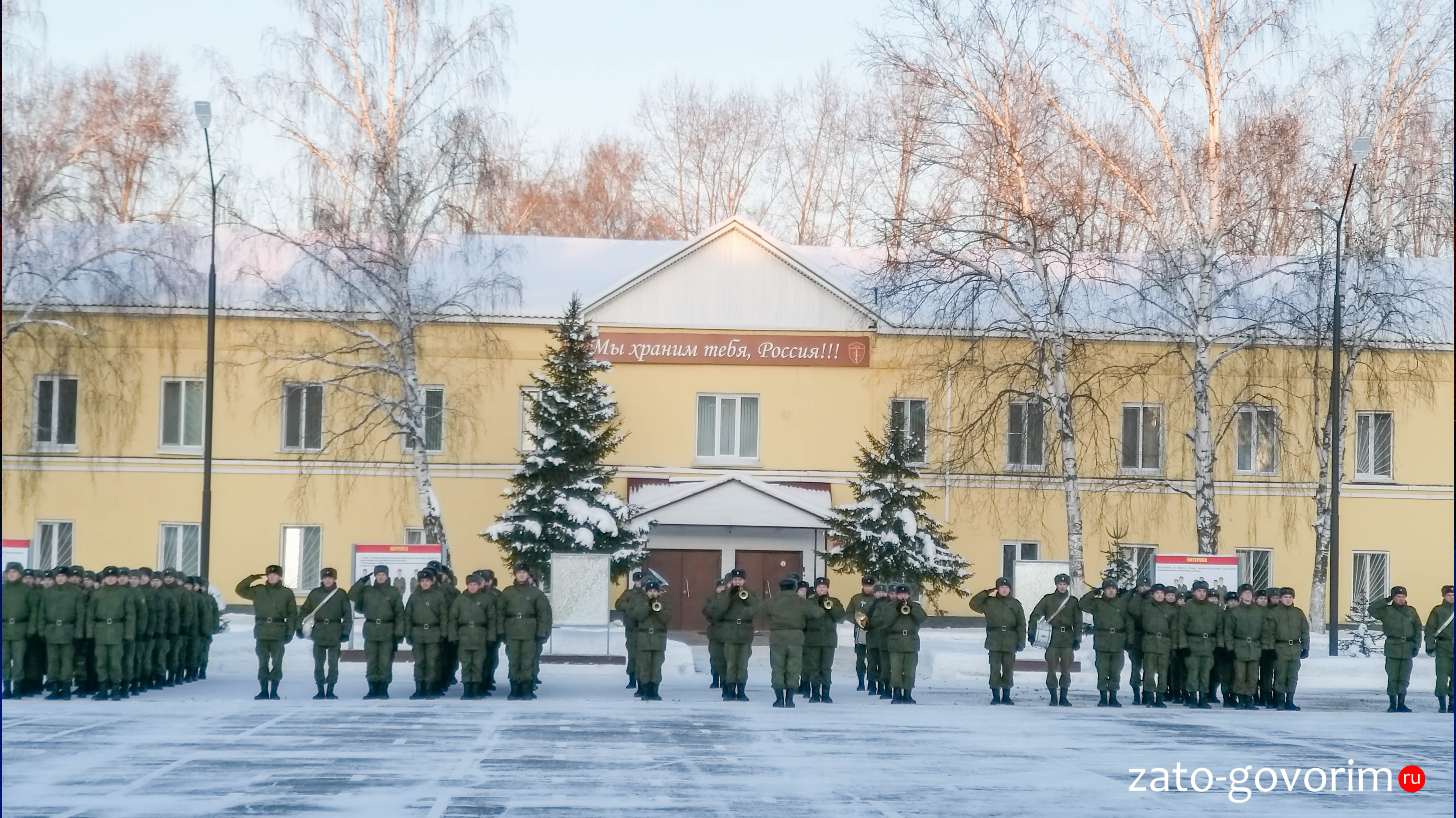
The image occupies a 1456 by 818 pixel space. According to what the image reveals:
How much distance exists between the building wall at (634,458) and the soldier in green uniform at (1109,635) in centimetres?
1569

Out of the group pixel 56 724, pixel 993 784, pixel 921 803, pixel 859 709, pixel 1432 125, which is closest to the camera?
pixel 921 803

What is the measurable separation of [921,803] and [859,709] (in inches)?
334

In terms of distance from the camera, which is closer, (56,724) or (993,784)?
(993,784)

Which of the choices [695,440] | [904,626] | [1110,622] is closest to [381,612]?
[904,626]

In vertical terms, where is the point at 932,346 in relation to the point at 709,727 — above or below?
above

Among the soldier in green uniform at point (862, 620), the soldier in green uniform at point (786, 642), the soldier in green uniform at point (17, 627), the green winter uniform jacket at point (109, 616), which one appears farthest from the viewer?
the soldier in green uniform at point (862, 620)

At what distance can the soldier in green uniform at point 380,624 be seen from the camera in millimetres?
20844

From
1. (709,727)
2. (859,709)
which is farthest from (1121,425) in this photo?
(709,727)

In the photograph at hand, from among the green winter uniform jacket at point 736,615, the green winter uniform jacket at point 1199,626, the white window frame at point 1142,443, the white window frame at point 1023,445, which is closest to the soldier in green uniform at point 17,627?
the green winter uniform jacket at point 736,615

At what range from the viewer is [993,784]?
43.9 ft

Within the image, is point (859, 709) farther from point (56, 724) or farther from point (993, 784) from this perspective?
point (56, 724)

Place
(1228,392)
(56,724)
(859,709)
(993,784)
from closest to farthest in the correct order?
(993,784) → (56,724) → (859,709) → (1228,392)

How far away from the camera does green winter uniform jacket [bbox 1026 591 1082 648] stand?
21969 millimetres

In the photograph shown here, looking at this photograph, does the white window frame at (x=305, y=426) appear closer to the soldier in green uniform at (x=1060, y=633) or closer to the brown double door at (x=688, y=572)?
the brown double door at (x=688, y=572)
